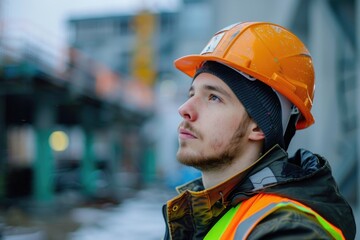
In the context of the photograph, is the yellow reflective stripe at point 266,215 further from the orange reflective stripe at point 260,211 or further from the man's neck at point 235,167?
the man's neck at point 235,167

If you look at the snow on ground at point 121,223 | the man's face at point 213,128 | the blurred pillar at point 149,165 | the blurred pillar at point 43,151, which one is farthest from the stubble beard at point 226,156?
the blurred pillar at point 149,165

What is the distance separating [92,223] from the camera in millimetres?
11297

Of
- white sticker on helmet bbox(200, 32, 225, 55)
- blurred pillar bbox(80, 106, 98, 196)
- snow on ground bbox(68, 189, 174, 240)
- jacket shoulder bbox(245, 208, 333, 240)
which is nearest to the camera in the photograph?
jacket shoulder bbox(245, 208, 333, 240)

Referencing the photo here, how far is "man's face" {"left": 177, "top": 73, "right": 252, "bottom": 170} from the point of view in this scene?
1.74 metres

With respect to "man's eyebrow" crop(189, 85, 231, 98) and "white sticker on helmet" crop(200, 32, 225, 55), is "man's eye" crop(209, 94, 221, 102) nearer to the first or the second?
"man's eyebrow" crop(189, 85, 231, 98)

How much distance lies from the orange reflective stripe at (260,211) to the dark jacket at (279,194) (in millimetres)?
18

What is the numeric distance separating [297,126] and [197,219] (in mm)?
759

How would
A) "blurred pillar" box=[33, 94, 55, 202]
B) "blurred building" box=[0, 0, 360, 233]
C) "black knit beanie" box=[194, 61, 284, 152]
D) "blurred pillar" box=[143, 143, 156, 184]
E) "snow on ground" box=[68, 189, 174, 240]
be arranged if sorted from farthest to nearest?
"blurred pillar" box=[143, 143, 156, 184] < "blurred pillar" box=[33, 94, 55, 202] < "snow on ground" box=[68, 189, 174, 240] < "blurred building" box=[0, 0, 360, 233] < "black knit beanie" box=[194, 61, 284, 152]

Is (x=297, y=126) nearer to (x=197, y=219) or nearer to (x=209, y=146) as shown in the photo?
(x=209, y=146)

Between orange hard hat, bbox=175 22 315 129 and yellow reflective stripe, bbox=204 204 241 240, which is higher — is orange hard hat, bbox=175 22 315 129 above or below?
above

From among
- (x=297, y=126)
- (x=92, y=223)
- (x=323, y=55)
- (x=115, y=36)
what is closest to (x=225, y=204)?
(x=297, y=126)

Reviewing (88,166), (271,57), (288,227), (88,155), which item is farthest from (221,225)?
(88,155)

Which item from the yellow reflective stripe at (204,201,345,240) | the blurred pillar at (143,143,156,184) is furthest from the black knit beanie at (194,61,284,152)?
the blurred pillar at (143,143,156,184)

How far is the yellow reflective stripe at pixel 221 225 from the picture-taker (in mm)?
1535
